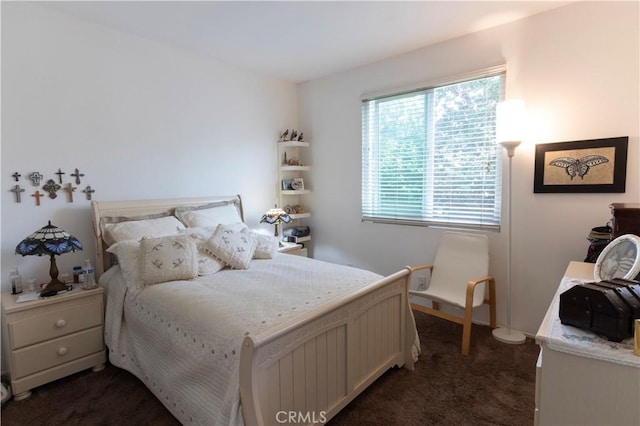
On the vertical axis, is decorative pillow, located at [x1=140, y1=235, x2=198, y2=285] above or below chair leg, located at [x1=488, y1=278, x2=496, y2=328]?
above

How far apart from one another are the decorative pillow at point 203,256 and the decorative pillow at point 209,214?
0.28 metres

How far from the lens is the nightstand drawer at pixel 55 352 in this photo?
2.01 meters

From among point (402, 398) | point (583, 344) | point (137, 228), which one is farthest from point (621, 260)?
point (137, 228)

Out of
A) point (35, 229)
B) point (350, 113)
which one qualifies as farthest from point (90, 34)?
point (350, 113)

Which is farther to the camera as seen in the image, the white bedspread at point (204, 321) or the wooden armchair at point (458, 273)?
the wooden armchair at point (458, 273)

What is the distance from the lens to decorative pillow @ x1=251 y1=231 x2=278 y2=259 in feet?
9.15

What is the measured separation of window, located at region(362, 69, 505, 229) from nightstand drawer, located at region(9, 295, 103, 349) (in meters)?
2.65

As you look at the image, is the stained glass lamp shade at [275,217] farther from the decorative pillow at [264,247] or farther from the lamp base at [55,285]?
the lamp base at [55,285]

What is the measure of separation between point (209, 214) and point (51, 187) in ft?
3.90

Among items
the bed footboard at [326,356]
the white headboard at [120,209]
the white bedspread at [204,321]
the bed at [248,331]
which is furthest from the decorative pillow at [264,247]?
the bed footboard at [326,356]

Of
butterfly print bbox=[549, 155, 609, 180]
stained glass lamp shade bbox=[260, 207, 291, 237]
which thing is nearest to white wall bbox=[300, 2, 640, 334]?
butterfly print bbox=[549, 155, 609, 180]

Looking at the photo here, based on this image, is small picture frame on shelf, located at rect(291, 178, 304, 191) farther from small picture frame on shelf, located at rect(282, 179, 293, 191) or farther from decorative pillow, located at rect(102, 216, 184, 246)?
decorative pillow, located at rect(102, 216, 184, 246)

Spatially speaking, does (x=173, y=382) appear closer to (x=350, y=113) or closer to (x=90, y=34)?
(x=90, y=34)

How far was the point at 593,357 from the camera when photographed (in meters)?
1.04
